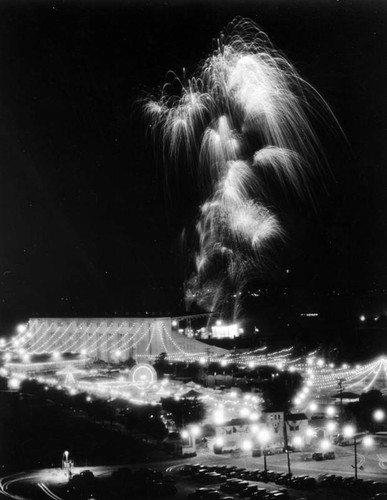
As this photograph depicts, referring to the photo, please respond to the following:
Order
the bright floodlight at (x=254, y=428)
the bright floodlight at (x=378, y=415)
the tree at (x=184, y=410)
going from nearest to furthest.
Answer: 1. the bright floodlight at (x=254, y=428)
2. the tree at (x=184, y=410)
3. the bright floodlight at (x=378, y=415)

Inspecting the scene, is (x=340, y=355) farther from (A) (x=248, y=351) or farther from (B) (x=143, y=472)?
(B) (x=143, y=472)

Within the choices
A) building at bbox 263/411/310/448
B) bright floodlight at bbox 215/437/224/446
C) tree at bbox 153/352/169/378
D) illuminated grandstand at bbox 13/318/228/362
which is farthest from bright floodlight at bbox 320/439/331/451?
illuminated grandstand at bbox 13/318/228/362

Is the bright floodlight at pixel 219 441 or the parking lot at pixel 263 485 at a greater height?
the bright floodlight at pixel 219 441

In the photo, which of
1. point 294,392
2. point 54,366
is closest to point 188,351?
point 54,366

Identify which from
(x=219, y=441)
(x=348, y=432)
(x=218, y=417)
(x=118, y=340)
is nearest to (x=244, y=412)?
(x=218, y=417)

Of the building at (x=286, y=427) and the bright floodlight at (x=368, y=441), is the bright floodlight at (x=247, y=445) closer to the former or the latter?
the building at (x=286, y=427)

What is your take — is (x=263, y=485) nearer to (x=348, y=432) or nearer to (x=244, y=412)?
(x=348, y=432)

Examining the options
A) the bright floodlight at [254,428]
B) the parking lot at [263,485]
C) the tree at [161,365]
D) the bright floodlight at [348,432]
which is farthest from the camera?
the tree at [161,365]

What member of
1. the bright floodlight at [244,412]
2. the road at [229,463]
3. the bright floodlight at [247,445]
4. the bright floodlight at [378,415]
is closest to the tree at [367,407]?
the bright floodlight at [378,415]

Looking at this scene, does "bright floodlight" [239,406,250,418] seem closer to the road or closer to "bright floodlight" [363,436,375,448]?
the road

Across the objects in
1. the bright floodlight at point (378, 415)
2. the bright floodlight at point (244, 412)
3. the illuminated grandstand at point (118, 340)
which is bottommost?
the bright floodlight at point (378, 415)

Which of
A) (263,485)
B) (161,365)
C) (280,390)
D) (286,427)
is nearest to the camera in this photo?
(263,485)
